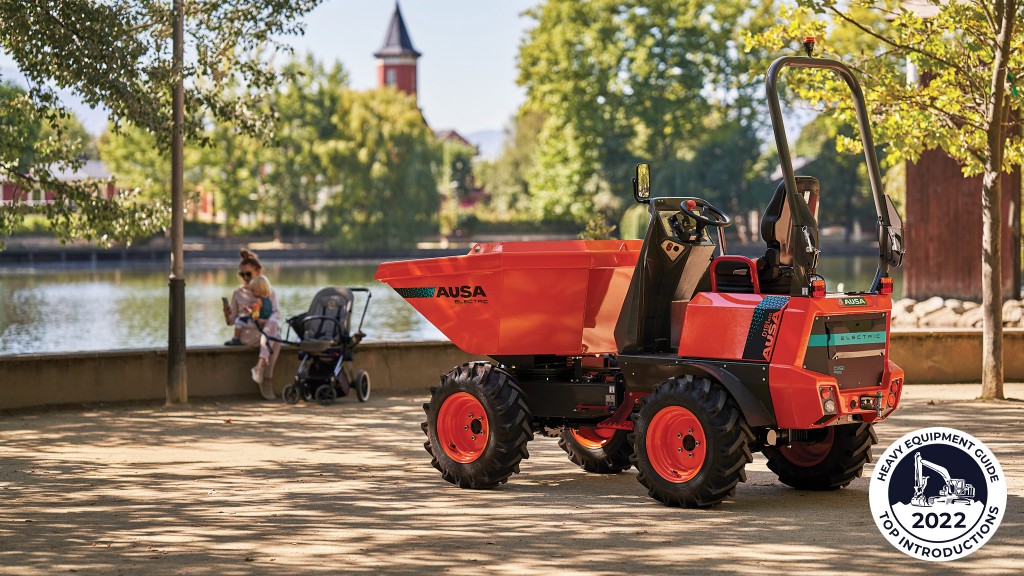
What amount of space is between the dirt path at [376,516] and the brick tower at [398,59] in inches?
6052

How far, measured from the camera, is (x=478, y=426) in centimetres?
1058

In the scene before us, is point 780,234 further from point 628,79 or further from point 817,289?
point 628,79

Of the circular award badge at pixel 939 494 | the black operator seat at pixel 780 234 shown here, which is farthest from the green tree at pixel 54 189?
the circular award badge at pixel 939 494

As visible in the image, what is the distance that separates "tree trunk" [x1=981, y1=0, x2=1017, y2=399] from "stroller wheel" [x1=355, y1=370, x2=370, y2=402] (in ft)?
22.0

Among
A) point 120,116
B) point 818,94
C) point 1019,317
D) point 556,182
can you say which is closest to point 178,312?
point 120,116

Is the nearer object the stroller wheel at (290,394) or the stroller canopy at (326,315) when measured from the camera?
the stroller canopy at (326,315)

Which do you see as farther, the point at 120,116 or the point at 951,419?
the point at 120,116

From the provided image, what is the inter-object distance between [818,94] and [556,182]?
62508mm

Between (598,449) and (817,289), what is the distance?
2839 mm

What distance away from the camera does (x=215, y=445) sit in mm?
13164

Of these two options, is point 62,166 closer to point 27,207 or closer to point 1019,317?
point 27,207

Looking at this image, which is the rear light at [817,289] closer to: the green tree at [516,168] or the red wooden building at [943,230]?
the red wooden building at [943,230]

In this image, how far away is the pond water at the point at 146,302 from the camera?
36.8 meters

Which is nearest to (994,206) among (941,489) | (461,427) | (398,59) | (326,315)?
(326,315)
